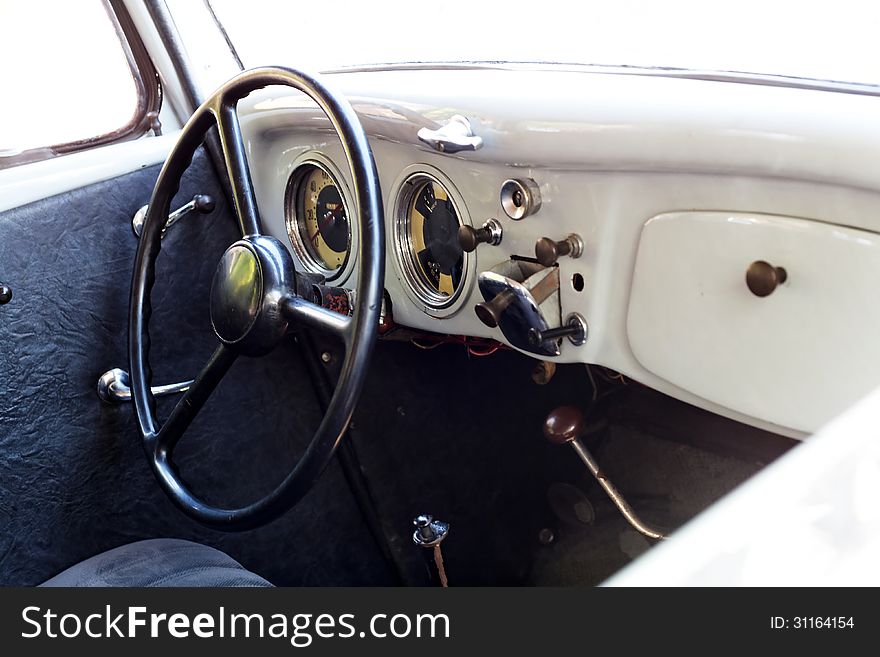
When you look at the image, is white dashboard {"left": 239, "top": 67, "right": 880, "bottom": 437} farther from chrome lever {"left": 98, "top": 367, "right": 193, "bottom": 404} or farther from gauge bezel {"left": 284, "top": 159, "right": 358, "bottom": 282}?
chrome lever {"left": 98, "top": 367, "right": 193, "bottom": 404}

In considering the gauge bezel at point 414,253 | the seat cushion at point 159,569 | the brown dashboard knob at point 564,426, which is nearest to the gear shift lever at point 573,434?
the brown dashboard knob at point 564,426

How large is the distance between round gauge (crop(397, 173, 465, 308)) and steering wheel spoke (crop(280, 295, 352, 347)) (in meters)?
0.30

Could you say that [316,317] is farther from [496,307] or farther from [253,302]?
[496,307]

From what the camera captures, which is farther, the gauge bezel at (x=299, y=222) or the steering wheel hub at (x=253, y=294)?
the gauge bezel at (x=299, y=222)

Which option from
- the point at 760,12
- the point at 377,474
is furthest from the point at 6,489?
the point at 760,12

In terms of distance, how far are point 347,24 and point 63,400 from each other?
35.6 inches

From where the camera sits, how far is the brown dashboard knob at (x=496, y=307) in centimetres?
109

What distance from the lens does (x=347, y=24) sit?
164cm

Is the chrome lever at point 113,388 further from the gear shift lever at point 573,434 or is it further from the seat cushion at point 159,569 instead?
the gear shift lever at point 573,434

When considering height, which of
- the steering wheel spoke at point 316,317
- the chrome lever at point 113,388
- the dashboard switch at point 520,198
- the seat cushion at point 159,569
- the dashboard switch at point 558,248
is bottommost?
the seat cushion at point 159,569

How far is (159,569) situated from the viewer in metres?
1.20

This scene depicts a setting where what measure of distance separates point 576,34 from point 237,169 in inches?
20.6

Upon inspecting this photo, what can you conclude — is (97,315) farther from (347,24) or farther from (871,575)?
(871,575)

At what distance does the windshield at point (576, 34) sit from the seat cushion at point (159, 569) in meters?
0.73
